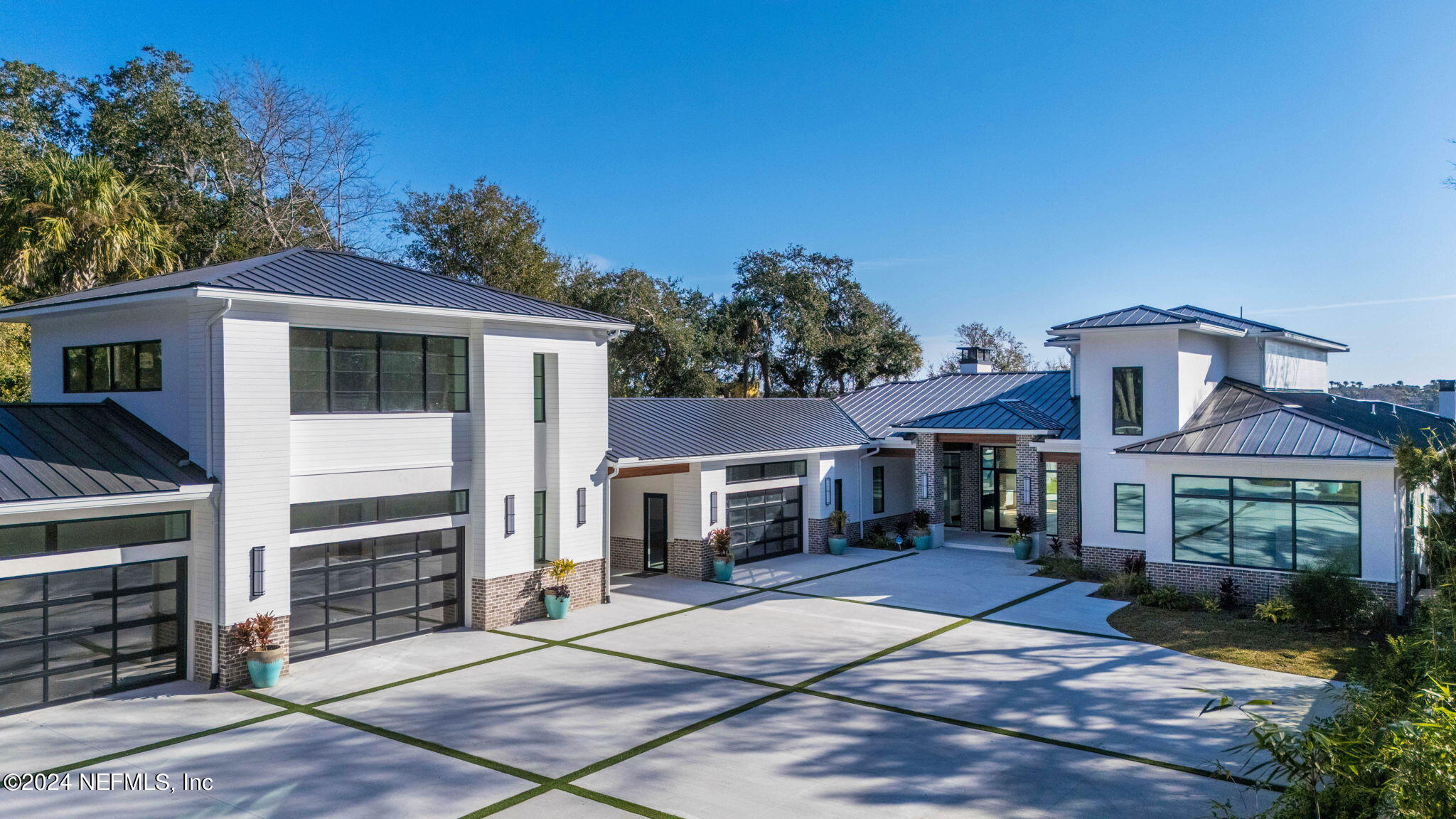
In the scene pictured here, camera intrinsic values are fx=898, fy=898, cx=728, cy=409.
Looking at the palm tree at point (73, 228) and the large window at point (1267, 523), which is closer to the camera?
the large window at point (1267, 523)

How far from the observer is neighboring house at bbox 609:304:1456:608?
709 inches

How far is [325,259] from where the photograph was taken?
1692 cm

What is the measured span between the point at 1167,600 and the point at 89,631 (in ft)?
62.8

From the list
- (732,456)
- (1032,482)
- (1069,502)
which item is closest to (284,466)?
(732,456)

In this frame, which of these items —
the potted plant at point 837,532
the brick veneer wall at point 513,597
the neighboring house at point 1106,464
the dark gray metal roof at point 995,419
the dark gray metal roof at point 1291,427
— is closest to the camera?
the brick veneer wall at point 513,597

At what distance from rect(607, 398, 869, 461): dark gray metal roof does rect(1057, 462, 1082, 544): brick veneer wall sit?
5853 mm

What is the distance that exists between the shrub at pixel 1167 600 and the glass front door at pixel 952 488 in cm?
1108

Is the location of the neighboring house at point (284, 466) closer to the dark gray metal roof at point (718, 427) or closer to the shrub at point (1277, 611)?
the dark gray metal roof at point (718, 427)

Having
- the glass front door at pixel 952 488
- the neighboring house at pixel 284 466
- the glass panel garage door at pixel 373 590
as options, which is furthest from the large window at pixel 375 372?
the glass front door at pixel 952 488

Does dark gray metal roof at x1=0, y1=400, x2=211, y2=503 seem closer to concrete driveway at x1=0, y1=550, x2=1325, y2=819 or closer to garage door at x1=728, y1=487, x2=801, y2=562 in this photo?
concrete driveway at x1=0, y1=550, x2=1325, y2=819

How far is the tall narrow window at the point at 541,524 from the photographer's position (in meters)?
18.4

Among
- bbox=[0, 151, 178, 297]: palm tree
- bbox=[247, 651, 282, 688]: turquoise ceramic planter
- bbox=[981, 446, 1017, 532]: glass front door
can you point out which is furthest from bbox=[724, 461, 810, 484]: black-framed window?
bbox=[0, 151, 178, 297]: palm tree

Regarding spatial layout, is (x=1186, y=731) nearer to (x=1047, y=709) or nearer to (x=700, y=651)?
(x=1047, y=709)

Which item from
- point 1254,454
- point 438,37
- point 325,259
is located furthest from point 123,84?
point 1254,454
